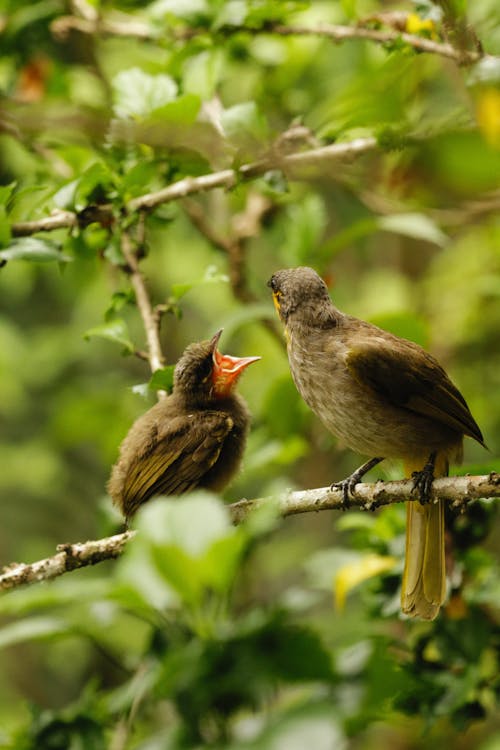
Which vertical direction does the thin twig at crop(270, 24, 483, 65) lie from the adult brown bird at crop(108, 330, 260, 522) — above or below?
above

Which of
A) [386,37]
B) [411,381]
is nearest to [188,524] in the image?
[411,381]

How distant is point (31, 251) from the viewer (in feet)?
9.81

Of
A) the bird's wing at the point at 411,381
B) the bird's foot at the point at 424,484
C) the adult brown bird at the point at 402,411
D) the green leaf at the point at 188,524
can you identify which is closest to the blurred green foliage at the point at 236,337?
the green leaf at the point at 188,524

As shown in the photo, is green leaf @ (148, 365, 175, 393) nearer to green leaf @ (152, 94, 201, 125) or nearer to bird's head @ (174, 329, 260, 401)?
bird's head @ (174, 329, 260, 401)

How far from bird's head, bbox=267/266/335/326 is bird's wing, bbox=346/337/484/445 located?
1.07 feet

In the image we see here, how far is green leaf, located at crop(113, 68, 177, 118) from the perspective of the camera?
135 inches

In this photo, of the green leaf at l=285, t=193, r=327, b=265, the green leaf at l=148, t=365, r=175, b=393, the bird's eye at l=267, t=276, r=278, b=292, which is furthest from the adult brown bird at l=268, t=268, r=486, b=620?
the green leaf at l=285, t=193, r=327, b=265

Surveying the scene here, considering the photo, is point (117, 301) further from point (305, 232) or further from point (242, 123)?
point (305, 232)

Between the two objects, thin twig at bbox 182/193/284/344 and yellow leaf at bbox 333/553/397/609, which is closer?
yellow leaf at bbox 333/553/397/609

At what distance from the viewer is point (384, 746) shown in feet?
19.8

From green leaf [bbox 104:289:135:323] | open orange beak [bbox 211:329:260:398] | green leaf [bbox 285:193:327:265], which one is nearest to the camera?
green leaf [bbox 104:289:135:323]

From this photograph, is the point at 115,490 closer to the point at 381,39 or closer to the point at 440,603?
the point at 440,603

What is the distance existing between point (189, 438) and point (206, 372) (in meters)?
0.31

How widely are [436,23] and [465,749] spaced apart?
459cm
